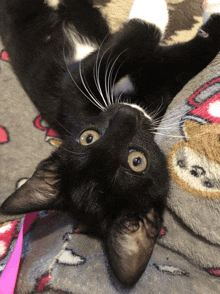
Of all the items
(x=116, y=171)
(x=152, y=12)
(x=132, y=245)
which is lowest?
(x=132, y=245)

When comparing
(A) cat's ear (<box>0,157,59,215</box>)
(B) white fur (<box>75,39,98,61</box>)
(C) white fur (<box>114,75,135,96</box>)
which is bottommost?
(A) cat's ear (<box>0,157,59,215</box>)

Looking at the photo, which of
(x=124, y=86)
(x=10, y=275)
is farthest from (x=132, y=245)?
(x=124, y=86)

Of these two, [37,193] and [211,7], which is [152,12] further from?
[37,193]

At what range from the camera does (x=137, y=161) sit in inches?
30.9

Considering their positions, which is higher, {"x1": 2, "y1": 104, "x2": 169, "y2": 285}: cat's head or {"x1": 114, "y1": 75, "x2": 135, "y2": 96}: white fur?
{"x1": 114, "y1": 75, "x2": 135, "y2": 96}: white fur

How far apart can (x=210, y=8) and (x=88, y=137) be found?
37.6 inches

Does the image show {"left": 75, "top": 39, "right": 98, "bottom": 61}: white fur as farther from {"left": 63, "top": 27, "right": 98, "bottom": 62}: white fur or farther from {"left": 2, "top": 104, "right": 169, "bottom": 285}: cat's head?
{"left": 2, "top": 104, "right": 169, "bottom": 285}: cat's head

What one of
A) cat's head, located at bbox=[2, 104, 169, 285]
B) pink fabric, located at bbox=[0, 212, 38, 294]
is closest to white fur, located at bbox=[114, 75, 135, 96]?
cat's head, located at bbox=[2, 104, 169, 285]

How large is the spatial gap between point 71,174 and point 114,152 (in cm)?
21

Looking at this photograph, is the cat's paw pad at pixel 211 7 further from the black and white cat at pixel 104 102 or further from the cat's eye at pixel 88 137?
the cat's eye at pixel 88 137

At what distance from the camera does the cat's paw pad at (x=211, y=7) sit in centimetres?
110

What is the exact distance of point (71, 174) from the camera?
0.87m

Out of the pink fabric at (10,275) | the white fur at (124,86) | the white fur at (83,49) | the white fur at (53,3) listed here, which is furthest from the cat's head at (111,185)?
the white fur at (53,3)

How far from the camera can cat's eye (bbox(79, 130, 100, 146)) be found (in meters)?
0.86
